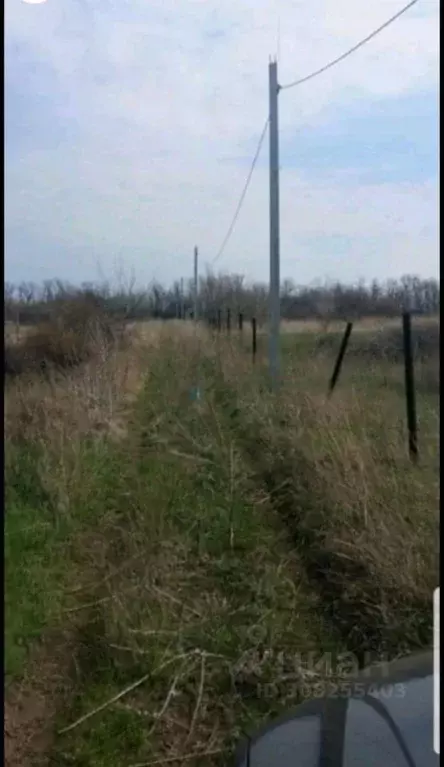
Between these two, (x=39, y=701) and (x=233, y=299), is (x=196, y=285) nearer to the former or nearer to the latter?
(x=233, y=299)

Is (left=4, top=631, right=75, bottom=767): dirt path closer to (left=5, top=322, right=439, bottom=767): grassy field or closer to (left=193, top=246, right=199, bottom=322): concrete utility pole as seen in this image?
(left=5, top=322, right=439, bottom=767): grassy field

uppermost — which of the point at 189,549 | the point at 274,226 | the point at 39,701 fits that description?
the point at 274,226

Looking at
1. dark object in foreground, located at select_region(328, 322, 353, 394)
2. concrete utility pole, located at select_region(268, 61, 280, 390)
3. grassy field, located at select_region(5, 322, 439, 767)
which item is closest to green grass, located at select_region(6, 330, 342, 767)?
grassy field, located at select_region(5, 322, 439, 767)

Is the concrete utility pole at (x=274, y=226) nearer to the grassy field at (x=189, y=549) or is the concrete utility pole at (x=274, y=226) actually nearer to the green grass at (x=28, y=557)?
the grassy field at (x=189, y=549)

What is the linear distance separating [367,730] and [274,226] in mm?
1277

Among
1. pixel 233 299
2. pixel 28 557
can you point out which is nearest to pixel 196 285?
pixel 233 299

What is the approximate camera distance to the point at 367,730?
161cm

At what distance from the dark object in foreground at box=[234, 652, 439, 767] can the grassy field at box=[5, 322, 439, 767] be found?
0.21m

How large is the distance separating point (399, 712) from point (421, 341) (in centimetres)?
85

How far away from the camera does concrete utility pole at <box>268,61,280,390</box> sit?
7.04 ft

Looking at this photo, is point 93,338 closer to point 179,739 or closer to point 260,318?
point 260,318

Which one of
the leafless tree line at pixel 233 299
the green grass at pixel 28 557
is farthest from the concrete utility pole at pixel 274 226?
the green grass at pixel 28 557

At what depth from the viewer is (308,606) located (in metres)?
2.50

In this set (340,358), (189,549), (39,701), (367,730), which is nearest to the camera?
(367,730)
